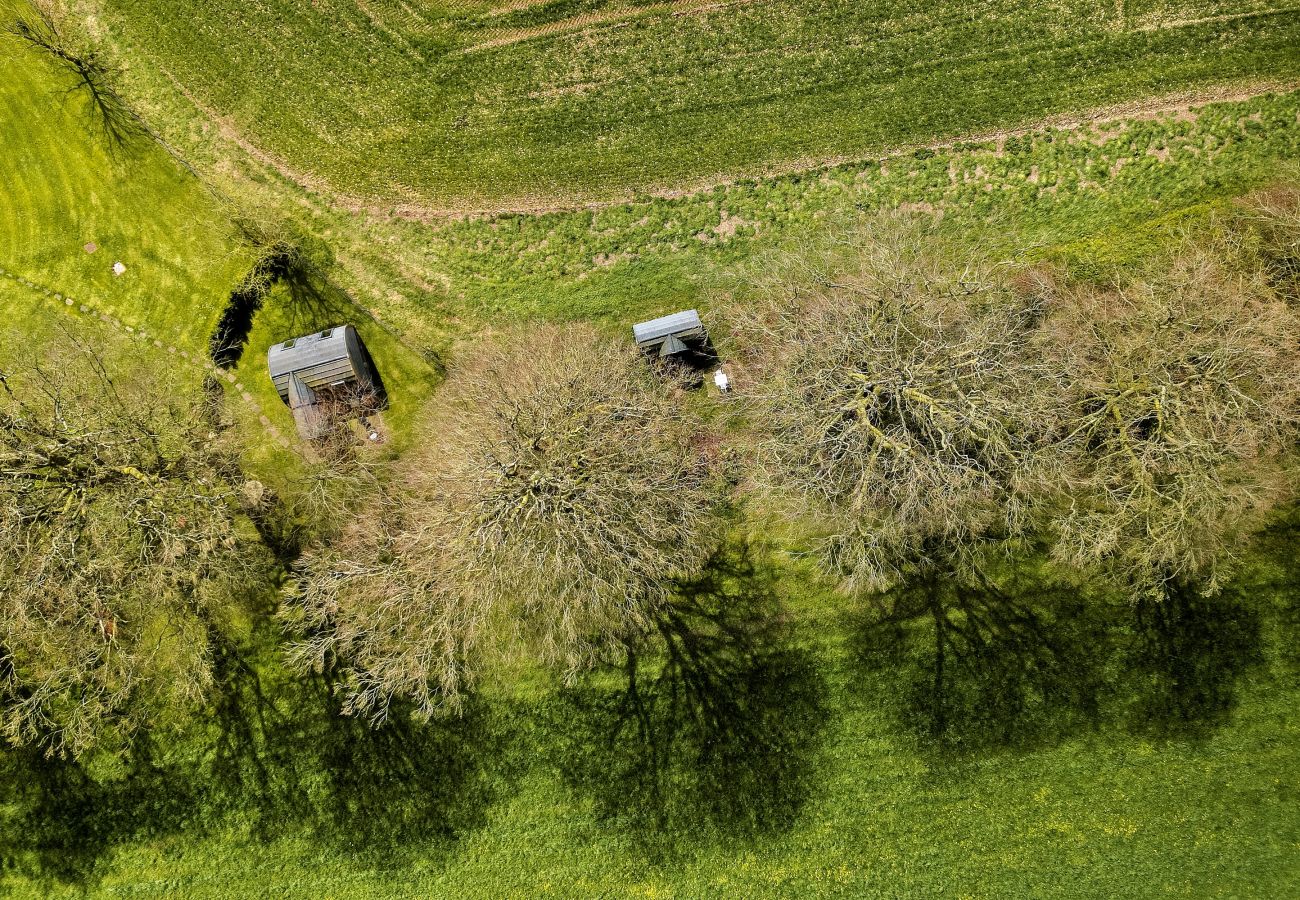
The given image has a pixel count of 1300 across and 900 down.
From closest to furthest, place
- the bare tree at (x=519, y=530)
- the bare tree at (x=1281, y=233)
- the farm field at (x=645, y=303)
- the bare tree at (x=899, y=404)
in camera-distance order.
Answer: the bare tree at (x=899, y=404) → the bare tree at (x=519, y=530) → the bare tree at (x=1281, y=233) → the farm field at (x=645, y=303)

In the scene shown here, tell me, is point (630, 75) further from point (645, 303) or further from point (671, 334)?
point (671, 334)

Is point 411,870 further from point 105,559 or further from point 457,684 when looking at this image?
point 105,559

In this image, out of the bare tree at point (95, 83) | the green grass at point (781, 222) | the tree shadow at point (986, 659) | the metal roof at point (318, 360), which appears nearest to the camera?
the tree shadow at point (986, 659)

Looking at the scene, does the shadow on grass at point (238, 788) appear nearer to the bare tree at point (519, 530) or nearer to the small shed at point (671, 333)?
the bare tree at point (519, 530)

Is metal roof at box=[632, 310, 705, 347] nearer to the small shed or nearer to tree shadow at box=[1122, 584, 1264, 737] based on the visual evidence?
the small shed

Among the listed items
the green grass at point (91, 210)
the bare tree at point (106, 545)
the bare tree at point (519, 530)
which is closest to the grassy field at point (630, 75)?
the green grass at point (91, 210)

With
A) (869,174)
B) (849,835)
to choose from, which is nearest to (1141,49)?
(869,174)

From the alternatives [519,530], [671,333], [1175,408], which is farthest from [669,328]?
[1175,408]
